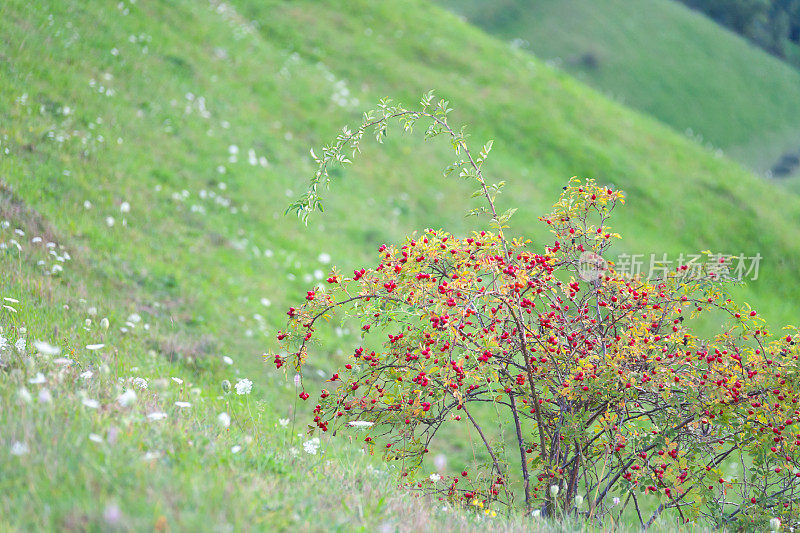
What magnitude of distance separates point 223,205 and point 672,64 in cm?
2829

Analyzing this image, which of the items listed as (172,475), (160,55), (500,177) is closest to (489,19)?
(500,177)

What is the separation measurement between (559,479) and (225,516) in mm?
2552

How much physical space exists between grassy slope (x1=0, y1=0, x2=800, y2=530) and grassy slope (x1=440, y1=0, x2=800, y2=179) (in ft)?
34.2

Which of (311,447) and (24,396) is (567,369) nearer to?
(311,447)

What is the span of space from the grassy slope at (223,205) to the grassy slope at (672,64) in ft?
34.2

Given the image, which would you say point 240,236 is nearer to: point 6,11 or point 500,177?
point 6,11

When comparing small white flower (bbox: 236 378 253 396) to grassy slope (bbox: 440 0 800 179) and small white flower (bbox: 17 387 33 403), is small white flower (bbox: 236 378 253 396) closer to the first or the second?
small white flower (bbox: 17 387 33 403)

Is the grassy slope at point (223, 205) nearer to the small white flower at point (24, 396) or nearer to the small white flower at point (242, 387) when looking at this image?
the small white flower at point (24, 396)

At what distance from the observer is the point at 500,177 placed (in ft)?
46.2

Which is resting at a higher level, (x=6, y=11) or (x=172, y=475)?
(x=6, y=11)

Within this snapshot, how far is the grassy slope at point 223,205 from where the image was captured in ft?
9.04

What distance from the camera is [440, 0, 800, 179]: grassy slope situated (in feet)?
92.0

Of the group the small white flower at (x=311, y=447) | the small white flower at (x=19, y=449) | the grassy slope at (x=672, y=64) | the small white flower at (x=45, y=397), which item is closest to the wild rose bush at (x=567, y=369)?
the small white flower at (x=311, y=447)

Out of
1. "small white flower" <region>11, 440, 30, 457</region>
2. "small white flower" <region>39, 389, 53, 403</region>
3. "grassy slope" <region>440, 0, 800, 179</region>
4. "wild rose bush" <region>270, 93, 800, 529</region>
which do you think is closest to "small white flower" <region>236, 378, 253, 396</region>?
"wild rose bush" <region>270, 93, 800, 529</region>
